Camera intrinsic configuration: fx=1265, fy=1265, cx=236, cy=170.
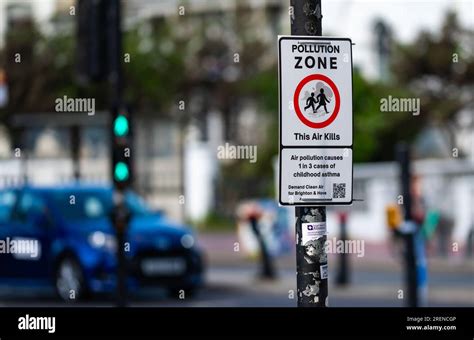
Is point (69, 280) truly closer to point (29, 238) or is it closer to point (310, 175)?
point (29, 238)

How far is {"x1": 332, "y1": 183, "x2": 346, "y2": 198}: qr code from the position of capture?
5.83m

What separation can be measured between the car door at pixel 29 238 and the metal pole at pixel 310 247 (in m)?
9.51

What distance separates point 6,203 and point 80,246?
1075mm

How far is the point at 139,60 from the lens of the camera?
35.5m

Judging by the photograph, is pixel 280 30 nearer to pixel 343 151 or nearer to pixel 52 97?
pixel 52 97

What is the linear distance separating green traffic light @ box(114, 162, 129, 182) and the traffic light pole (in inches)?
1.8

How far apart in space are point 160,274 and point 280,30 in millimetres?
27598

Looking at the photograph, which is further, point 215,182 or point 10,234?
point 215,182

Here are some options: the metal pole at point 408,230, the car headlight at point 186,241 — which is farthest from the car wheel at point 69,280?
the metal pole at point 408,230

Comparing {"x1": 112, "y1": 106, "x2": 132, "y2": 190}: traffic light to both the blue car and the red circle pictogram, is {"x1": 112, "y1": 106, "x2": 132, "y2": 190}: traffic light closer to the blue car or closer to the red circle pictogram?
the blue car

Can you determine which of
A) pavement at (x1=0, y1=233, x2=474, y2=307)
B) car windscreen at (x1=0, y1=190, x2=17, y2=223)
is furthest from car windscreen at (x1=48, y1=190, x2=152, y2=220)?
pavement at (x1=0, y1=233, x2=474, y2=307)

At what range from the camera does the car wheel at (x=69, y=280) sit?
15.3m

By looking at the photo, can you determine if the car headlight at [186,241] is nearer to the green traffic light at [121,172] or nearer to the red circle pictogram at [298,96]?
the green traffic light at [121,172]
